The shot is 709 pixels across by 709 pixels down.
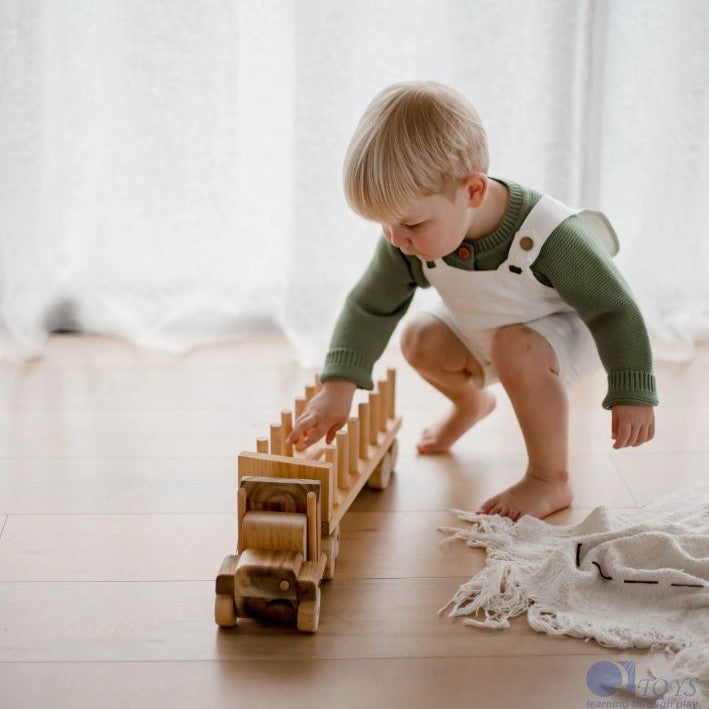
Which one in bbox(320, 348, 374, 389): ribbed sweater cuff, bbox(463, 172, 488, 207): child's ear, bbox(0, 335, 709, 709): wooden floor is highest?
bbox(463, 172, 488, 207): child's ear

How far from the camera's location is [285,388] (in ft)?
5.41

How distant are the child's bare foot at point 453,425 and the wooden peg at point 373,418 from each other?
0.49 ft

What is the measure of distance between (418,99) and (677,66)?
0.80 m

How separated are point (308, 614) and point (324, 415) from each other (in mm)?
279

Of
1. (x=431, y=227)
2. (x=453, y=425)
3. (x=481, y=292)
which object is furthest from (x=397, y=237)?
(x=453, y=425)

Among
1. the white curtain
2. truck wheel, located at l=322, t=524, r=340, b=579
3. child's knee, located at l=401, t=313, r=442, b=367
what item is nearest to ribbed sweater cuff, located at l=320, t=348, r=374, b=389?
child's knee, located at l=401, t=313, r=442, b=367

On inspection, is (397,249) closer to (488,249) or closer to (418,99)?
(488,249)

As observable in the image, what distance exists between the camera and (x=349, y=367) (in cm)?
124

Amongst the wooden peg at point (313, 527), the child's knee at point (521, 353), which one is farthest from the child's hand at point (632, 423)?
the wooden peg at point (313, 527)

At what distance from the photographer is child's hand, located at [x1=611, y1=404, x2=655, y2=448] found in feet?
3.79

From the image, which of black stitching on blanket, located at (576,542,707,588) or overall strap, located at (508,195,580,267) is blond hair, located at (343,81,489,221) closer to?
overall strap, located at (508,195,580,267)

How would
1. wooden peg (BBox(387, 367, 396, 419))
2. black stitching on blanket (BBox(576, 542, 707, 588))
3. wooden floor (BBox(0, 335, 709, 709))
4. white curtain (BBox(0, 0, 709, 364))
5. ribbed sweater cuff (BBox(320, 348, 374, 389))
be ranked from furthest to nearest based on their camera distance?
1. white curtain (BBox(0, 0, 709, 364))
2. wooden peg (BBox(387, 367, 396, 419))
3. ribbed sweater cuff (BBox(320, 348, 374, 389))
4. black stitching on blanket (BBox(576, 542, 707, 588))
5. wooden floor (BBox(0, 335, 709, 709))

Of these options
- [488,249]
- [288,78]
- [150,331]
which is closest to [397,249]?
[488,249]

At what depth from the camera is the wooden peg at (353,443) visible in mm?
1177
